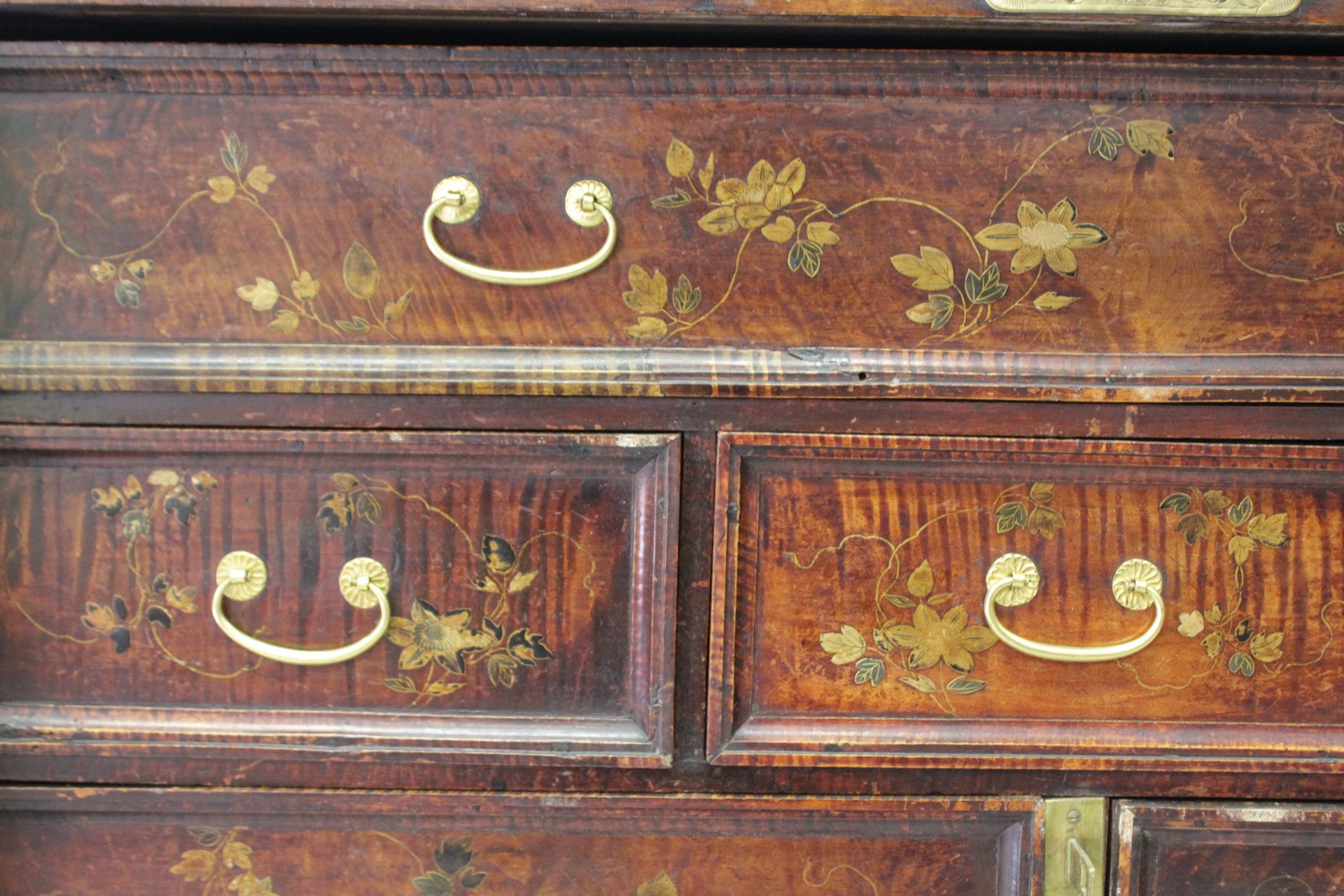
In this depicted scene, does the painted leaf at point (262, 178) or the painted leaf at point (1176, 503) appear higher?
the painted leaf at point (262, 178)

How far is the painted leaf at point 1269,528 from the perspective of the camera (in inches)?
23.2

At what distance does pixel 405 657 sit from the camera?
23.7 inches

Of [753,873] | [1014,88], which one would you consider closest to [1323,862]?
[753,873]

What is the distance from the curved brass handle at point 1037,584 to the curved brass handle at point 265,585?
38 centimetres

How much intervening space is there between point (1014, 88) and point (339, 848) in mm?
637

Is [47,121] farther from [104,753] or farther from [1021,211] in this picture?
[1021,211]

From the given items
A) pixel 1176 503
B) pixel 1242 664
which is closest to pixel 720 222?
pixel 1176 503

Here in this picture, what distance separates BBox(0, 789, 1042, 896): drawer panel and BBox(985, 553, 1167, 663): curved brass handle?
4.3 inches

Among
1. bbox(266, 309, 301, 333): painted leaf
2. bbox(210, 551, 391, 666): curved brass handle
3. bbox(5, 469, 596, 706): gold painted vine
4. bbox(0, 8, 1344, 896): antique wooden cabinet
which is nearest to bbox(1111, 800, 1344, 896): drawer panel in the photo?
bbox(0, 8, 1344, 896): antique wooden cabinet

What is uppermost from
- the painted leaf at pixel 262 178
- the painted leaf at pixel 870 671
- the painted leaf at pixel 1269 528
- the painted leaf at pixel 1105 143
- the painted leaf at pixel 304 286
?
the painted leaf at pixel 1105 143

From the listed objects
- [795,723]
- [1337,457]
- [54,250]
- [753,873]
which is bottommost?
[753,873]

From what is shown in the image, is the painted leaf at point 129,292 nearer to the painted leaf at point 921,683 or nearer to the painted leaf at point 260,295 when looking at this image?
the painted leaf at point 260,295

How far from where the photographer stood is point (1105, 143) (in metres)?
0.56

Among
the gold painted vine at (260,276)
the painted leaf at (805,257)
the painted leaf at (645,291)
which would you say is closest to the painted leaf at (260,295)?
the gold painted vine at (260,276)
